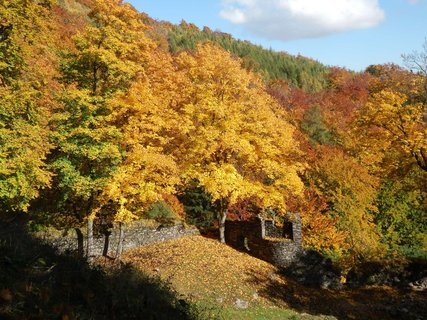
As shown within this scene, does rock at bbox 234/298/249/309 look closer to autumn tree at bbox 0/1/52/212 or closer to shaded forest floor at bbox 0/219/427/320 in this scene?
shaded forest floor at bbox 0/219/427/320

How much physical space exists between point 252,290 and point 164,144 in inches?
339

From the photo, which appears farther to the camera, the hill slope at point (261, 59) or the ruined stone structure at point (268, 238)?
the hill slope at point (261, 59)

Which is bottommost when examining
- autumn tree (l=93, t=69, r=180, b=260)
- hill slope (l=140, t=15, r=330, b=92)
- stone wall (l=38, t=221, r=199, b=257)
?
stone wall (l=38, t=221, r=199, b=257)

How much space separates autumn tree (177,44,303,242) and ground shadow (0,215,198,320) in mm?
11645

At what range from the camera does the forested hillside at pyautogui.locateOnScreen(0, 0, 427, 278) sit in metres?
16.4

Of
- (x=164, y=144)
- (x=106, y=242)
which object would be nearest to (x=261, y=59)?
(x=164, y=144)

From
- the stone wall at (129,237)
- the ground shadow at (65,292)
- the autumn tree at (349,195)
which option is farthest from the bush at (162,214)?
the ground shadow at (65,292)

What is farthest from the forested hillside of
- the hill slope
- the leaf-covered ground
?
the hill slope

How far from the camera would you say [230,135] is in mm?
20891

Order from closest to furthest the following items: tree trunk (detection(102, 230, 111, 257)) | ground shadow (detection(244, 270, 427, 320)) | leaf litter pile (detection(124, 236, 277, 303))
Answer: leaf litter pile (detection(124, 236, 277, 303)) → ground shadow (detection(244, 270, 427, 320)) → tree trunk (detection(102, 230, 111, 257))

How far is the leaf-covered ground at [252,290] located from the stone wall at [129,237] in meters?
0.64

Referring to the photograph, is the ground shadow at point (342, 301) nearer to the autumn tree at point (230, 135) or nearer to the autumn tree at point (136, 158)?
the autumn tree at point (230, 135)

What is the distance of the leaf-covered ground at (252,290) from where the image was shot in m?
17.6

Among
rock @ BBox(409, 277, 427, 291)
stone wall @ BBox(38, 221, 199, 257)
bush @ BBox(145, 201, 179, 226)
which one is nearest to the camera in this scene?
stone wall @ BBox(38, 221, 199, 257)
